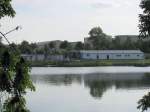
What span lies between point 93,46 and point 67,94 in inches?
3763

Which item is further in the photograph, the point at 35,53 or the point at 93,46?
the point at 93,46

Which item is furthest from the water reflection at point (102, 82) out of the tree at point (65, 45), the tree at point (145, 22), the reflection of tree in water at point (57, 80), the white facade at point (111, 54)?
the tree at point (65, 45)

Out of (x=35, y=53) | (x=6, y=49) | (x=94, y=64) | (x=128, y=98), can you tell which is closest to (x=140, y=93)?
(x=128, y=98)

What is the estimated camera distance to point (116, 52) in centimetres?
11050

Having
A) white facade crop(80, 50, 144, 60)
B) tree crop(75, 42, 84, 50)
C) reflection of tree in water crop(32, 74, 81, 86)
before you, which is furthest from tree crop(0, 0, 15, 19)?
tree crop(75, 42, 84, 50)

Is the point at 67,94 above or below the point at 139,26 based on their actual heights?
below

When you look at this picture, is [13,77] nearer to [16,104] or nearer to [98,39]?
[16,104]

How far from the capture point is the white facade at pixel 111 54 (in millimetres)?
110125

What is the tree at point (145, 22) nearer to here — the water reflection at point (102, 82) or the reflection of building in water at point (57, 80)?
the water reflection at point (102, 82)

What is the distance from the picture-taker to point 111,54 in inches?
4368

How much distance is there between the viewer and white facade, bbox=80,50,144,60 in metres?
110

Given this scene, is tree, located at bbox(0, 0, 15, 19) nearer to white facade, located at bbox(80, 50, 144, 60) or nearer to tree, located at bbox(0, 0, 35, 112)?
tree, located at bbox(0, 0, 35, 112)

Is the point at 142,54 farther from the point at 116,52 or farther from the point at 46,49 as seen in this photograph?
the point at 46,49

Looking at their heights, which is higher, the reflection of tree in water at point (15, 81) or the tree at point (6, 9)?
the tree at point (6, 9)
